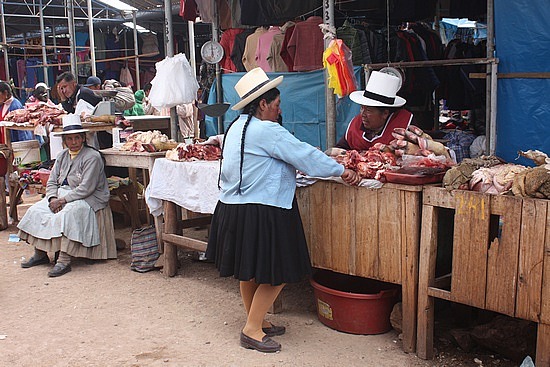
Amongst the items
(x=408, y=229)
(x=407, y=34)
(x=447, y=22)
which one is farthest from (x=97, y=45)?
(x=408, y=229)

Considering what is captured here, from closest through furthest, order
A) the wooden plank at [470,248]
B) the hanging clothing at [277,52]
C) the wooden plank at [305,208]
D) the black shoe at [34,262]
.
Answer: the wooden plank at [470,248], the wooden plank at [305,208], the black shoe at [34,262], the hanging clothing at [277,52]

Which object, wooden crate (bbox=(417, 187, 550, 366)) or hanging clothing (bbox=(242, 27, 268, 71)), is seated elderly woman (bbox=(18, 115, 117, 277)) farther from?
wooden crate (bbox=(417, 187, 550, 366))

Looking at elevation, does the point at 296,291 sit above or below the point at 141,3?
below

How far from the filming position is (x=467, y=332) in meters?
4.31

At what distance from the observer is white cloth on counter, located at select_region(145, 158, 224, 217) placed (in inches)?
221

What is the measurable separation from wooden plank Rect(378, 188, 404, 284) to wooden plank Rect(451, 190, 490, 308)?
428 millimetres

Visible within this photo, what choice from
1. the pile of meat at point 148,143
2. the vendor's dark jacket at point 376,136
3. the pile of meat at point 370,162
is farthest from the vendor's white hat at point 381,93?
the pile of meat at point 148,143

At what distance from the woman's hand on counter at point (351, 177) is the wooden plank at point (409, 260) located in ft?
1.07

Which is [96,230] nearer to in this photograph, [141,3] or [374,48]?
[374,48]

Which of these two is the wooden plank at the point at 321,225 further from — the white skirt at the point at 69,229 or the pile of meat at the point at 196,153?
the white skirt at the point at 69,229

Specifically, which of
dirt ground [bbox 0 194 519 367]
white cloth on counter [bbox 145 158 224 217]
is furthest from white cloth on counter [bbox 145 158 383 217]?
dirt ground [bbox 0 194 519 367]

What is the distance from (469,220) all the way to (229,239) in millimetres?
1653

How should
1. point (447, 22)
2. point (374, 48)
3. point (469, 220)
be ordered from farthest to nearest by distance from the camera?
point (447, 22), point (374, 48), point (469, 220)

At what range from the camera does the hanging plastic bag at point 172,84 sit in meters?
8.07
